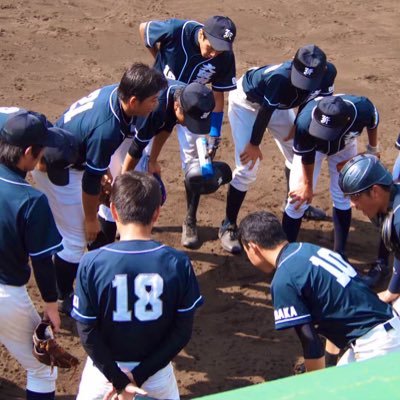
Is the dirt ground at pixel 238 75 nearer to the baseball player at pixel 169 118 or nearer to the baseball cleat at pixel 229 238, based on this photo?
the baseball cleat at pixel 229 238

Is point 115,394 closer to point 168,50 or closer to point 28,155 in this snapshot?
point 28,155

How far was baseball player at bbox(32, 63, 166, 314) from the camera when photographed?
501 centimetres

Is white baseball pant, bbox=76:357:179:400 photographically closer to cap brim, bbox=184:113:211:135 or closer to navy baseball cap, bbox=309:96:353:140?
cap brim, bbox=184:113:211:135

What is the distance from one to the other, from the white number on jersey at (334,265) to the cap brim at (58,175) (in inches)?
74.6

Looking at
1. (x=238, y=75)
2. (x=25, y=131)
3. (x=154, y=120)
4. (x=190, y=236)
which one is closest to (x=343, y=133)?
(x=154, y=120)

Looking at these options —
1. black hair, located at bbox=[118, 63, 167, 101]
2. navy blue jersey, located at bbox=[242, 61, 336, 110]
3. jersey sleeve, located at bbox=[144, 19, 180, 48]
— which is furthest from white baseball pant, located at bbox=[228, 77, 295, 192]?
black hair, located at bbox=[118, 63, 167, 101]

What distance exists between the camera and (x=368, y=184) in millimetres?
4426

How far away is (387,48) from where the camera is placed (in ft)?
34.8

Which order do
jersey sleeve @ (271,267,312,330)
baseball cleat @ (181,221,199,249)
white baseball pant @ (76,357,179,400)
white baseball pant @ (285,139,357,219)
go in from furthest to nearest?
baseball cleat @ (181,221,199,249), white baseball pant @ (285,139,357,219), jersey sleeve @ (271,267,312,330), white baseball pant @ (76,357,179,400)

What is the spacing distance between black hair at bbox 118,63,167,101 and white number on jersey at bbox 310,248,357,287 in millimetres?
1625

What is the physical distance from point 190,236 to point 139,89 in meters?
2.08

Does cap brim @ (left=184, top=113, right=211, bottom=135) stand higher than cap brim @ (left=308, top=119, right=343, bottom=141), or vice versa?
cap brim @ (left=184, top=113, right=211, bottom=135)

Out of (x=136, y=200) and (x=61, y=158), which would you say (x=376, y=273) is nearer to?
(x=61, y=158)

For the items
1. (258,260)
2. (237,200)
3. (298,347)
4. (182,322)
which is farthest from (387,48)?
(182,322)
